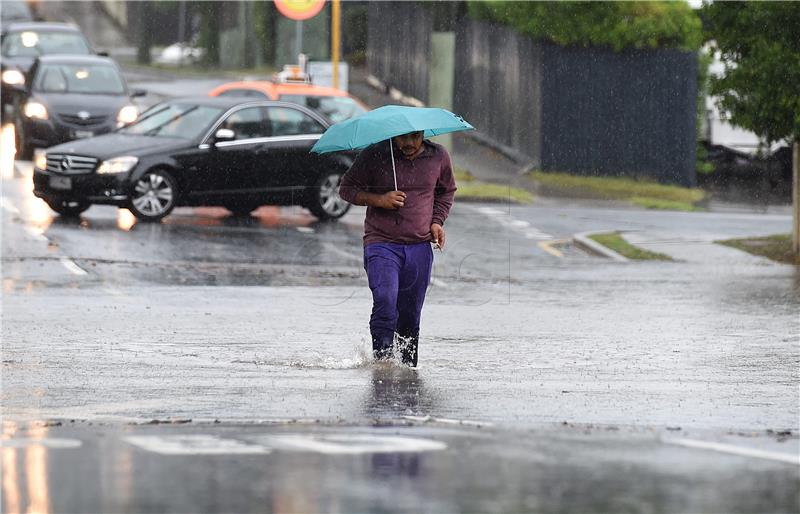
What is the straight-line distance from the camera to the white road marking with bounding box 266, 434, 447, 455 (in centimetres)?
759

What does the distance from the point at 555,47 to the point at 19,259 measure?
16.7 metres

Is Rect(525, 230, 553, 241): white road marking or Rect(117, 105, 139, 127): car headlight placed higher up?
Rect(117, 105, 139, 127): car headlight

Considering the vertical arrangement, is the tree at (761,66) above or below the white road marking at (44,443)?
above

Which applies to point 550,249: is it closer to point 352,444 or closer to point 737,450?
point 737,450

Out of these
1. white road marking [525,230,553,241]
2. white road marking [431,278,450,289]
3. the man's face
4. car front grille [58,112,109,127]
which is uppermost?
the man's face

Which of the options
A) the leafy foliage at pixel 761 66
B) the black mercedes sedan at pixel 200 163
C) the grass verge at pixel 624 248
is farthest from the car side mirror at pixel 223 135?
the leafy foliage at pixel 761 66

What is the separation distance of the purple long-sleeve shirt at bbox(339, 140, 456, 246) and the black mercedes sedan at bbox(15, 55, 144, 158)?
16.8 metres

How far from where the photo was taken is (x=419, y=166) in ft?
36.2

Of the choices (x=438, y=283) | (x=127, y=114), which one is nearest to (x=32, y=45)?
(x=127, y=114)

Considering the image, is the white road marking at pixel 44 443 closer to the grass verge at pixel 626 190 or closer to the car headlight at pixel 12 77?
the grass verge at pixel 626 190

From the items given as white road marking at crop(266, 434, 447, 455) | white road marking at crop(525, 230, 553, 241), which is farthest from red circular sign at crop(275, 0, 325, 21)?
white road marking at crop(266, 434, 447, 455)

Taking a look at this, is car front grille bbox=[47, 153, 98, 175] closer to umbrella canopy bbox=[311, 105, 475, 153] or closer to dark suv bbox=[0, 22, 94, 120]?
umbrella canopy bbox=[311, 105, 475, 153]

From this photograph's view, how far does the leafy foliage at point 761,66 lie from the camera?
19812 millimetres

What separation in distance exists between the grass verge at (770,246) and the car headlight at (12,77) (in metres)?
15.3
